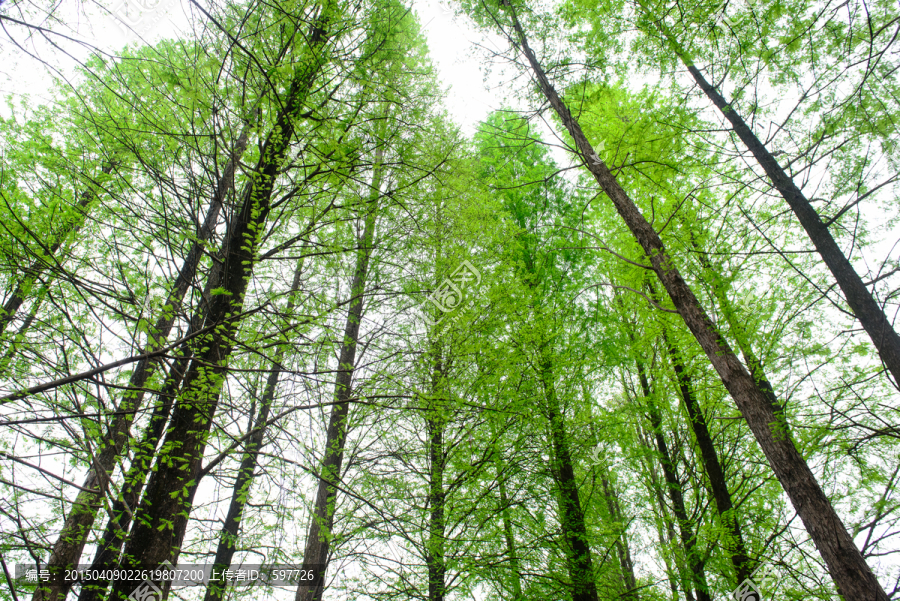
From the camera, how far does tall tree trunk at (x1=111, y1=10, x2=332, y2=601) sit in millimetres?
2506

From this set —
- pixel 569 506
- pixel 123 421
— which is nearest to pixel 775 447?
pixel 569 506

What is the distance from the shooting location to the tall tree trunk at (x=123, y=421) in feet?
8.51

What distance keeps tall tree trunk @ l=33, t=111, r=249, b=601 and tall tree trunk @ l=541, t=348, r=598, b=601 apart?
4.63 meters

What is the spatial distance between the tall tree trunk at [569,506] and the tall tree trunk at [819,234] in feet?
11.0

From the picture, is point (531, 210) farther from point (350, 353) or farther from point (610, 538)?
point (610, 538)

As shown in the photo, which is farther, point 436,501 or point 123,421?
point 436,501

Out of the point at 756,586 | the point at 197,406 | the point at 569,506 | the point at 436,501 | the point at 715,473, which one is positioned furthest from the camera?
the point at 569,506

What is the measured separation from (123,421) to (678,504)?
7243 millimetres

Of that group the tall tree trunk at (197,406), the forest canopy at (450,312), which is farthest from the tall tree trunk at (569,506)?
the tall tree trunk at (197,406)

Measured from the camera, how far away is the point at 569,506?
548 centimetres

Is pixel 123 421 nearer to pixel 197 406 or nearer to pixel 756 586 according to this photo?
pixel 197 406

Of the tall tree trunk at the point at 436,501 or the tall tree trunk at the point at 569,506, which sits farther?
the tall tree trunk at the point at 569,506

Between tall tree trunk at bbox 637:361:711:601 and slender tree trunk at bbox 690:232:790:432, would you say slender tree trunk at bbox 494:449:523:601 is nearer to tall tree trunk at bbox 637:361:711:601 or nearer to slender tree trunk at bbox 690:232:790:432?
tall tree trunk at bbox 637:361:711:601

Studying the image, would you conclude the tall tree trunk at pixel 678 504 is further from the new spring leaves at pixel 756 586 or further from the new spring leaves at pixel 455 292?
the new spring leaves at pixel 455 292
